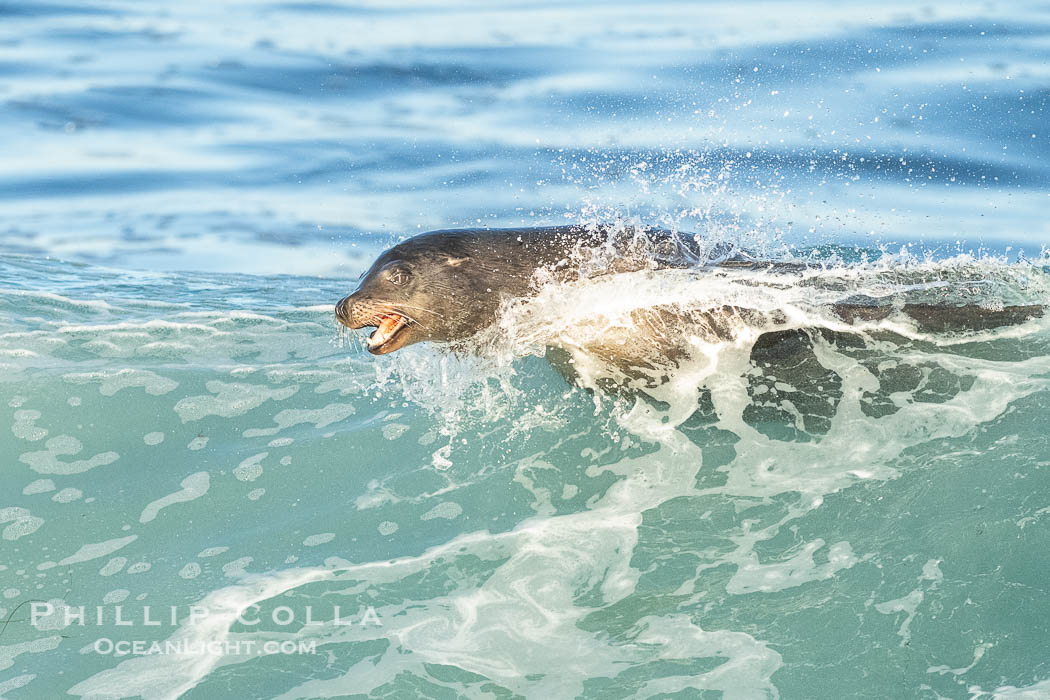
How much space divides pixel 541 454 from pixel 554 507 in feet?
1.80

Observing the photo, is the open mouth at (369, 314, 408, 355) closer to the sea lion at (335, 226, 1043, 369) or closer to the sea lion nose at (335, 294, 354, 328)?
the sea lion at (335, 226, 1043, 369)

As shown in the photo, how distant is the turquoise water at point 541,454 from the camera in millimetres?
4828

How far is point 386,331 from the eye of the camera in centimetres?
627

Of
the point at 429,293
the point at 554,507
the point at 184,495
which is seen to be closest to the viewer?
the point at 554,507

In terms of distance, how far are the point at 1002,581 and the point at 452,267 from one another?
320cm

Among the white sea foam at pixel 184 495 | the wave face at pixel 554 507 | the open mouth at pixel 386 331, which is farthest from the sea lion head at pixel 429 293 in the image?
the white sea foam at pixel 184 495

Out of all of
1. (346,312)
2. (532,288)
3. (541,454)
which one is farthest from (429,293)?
(541,454)

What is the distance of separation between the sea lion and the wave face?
0.32 feet

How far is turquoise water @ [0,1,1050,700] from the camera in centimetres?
483

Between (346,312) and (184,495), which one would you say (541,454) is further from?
(184,495)

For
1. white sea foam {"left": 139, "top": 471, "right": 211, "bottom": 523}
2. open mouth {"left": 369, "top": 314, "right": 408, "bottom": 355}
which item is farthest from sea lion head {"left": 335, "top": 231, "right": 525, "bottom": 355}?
white sea foam {"left": 139, "top": 471, "right": 211, "bottom": 523}

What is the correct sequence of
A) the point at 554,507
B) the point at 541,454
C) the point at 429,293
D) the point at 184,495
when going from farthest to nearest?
1. the point at 541,454
2. the point at 429,293
3. the point at 184,495
4. the point at 554,507

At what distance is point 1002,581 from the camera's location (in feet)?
16.7

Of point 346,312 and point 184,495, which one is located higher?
point 346,312
